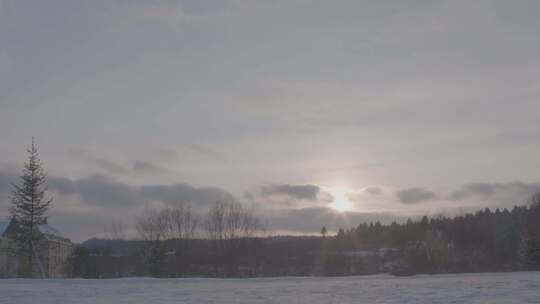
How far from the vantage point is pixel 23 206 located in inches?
2126

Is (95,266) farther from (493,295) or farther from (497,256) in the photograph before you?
(493,295)

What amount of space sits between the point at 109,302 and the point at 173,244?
46.4 meters

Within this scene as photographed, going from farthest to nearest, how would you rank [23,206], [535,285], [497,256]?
1. [497,256]
2. [23,206]
3. [535,285]

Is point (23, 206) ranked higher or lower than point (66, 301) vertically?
higher

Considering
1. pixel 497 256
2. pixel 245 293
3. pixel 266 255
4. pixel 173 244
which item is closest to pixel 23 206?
pixel 173 244

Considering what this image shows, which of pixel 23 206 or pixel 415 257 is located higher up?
pixel 23 206

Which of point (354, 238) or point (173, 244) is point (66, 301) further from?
point (354, 238)

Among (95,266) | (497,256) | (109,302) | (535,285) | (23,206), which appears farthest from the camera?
(497,256)

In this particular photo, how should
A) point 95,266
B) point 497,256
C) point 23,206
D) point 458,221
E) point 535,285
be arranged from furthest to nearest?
point 458,221 → point 497,256 → point 95,266 → point 23,206 → point 535,285

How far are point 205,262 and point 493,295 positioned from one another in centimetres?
4566

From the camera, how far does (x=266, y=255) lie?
67.7m

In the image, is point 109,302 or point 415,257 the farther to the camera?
point 415,257

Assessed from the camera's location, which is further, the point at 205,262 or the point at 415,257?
the point at 415,257

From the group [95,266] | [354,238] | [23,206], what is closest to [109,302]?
[23,206]
